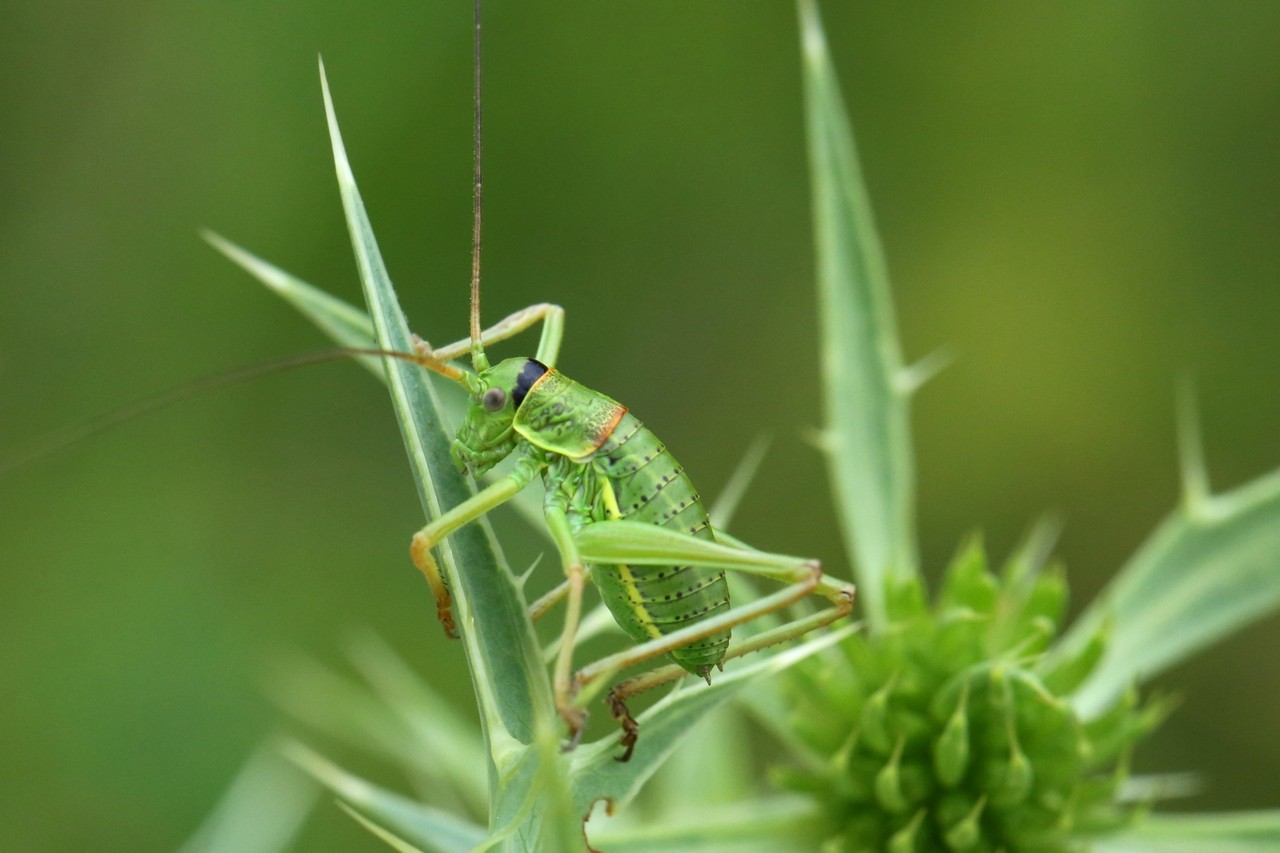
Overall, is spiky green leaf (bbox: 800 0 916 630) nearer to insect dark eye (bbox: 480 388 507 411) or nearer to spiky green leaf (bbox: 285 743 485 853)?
insect dark eye (bbox: 480 388 507 411)

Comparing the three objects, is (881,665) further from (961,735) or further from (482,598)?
(482,598)

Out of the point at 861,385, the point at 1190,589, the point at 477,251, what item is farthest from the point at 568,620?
the point at 1190,589

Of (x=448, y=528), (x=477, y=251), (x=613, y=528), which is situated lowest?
(x=613, y=528)

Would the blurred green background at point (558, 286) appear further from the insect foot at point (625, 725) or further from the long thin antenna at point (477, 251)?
Result: the insect foot at point (625, 725)

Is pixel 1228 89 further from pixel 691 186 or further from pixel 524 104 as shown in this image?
pixel 524 104

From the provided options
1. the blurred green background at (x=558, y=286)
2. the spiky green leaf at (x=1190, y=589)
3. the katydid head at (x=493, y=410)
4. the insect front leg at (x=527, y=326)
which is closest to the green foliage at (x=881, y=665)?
the spiky green leaf at (x=1190, y=589)

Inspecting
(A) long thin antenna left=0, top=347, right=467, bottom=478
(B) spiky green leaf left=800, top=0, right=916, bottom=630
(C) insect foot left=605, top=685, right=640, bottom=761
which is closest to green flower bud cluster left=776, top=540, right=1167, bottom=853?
(B) spiky green leaf left=800, top=0, right=916, bottom=630

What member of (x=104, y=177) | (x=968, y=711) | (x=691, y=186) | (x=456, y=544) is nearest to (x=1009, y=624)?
(x=968, y=711)
